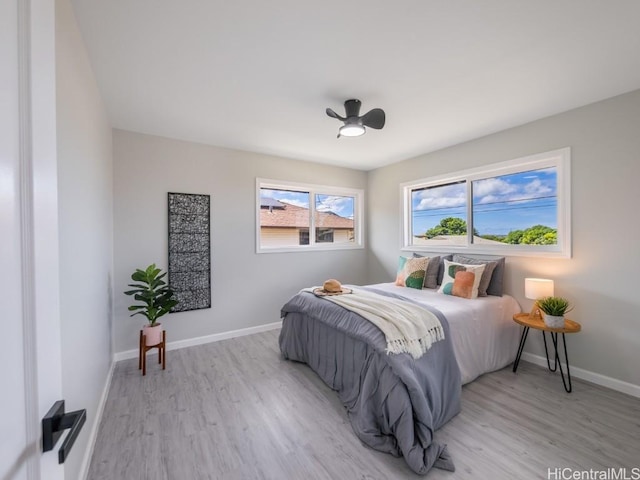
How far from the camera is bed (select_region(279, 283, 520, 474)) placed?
1.80 m

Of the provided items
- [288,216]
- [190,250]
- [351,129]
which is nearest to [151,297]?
[190,250]

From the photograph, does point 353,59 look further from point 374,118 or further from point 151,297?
point 151,297

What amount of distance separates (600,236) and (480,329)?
54.0 inches

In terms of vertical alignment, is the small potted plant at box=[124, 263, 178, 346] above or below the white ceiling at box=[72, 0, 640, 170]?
below

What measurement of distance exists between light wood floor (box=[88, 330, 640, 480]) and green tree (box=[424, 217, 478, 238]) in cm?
173

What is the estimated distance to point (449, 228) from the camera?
401 centimetres

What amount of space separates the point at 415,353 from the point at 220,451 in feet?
4.71

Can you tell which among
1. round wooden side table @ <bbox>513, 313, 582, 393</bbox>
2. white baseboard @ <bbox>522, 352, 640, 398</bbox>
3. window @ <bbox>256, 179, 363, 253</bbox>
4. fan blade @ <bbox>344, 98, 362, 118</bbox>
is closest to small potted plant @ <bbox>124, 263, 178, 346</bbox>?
window @ <bbox>256, 179, 363, 253</bbox>

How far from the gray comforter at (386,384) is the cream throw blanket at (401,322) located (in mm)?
53

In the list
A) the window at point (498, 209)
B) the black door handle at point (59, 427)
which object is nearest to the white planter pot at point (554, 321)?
the window at point (498, 209)

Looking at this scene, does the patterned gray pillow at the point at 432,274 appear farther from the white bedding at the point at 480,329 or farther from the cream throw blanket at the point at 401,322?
the cream throw blanket at the point at 401,322

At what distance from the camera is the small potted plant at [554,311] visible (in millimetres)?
2564

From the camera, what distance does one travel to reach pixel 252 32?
1.76 metres

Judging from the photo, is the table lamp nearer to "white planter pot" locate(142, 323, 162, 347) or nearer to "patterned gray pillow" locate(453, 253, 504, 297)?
"patterned gray pillow" locate(453, 253, 504, 297)
